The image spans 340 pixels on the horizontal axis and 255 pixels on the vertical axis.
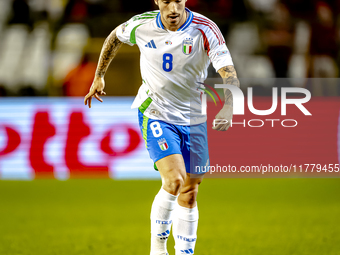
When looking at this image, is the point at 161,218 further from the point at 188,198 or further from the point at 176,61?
the point at 176,61

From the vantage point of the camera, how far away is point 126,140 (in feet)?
24.2

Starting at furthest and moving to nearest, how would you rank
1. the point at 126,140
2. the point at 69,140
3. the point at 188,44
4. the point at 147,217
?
the point at 69,140
the point at 126,140
the point at 147,217
the point at 188,44

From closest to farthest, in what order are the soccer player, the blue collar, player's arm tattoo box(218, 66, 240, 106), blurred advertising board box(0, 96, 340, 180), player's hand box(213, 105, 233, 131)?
1. player's hand box(213, 105, 233, 131)
2. player's arm tattoo box(218, 66, 240, 106)
3. the soccer player
4. the blue collar
5. blurred advertising board box(0, 96, 340, 180)

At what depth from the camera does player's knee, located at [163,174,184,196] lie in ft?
10.1

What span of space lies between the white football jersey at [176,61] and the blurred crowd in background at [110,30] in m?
5.18

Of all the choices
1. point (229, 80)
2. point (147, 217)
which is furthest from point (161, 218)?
point (147, 217)

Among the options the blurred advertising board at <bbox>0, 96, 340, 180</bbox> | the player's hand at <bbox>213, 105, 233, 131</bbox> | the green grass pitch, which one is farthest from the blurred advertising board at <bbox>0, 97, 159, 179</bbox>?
the player's hand at <bbox>213, 105, 233, 131</bbox>

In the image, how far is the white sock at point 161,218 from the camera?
123 inches

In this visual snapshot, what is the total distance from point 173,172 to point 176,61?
77cm

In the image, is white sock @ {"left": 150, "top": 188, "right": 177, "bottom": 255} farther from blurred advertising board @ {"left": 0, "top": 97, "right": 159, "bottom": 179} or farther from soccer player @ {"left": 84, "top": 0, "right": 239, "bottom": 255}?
blurred advertising board @ {"left": 0, "top": 97, "right": 159, "bottom": 179}

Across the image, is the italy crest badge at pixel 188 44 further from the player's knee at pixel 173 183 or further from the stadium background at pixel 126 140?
the stadium background at pixel 126 140

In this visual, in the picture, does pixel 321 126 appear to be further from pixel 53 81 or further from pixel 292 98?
pixel 53 81

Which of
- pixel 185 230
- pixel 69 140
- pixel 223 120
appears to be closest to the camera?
pixel 223 120

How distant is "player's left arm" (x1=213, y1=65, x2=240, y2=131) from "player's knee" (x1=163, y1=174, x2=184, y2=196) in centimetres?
44
